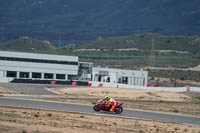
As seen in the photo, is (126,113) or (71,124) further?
(126,113)

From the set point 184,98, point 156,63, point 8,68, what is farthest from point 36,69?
point 156,63

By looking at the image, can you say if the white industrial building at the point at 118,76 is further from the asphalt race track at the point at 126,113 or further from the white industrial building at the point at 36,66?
the asphalt race track at the point at 126,113

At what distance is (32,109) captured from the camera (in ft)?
135

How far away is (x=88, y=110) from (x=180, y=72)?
103691mm

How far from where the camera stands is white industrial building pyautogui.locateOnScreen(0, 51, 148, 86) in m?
98.1

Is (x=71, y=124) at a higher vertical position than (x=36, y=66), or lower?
lower

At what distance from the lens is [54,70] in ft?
333

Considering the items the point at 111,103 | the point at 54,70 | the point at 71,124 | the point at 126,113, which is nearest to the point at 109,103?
the point at 111,103

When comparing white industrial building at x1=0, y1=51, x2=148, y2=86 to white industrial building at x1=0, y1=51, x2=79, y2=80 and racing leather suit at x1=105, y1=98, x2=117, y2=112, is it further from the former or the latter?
racing leather suit at x1=105, y1=98, x2=117, y2=112

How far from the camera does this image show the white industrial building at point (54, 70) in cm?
9806

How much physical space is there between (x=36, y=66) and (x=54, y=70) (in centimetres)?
363

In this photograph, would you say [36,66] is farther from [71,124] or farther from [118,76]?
[71,124]

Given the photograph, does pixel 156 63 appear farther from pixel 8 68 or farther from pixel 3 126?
pixel 3 126

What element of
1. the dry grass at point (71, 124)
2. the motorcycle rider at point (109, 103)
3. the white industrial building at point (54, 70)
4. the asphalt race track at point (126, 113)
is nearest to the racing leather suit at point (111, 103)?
the motorcycle rider at point (109, 103)
